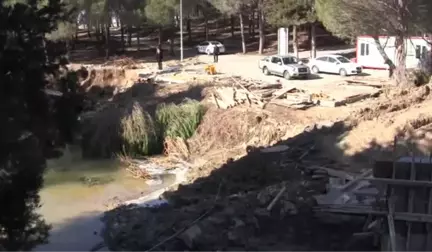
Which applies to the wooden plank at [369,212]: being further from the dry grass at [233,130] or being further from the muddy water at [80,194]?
the dry grass at [233,130]

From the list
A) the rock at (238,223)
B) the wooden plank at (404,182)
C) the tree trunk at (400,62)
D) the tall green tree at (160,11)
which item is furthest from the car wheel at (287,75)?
the wooden plank at (404,182)

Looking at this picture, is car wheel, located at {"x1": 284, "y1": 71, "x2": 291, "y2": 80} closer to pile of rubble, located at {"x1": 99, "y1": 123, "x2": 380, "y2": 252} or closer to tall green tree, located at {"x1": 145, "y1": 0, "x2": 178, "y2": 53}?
pile of rubble, located at {"x1": 99, "y1": 123, "x2": 380, "y2": 252}

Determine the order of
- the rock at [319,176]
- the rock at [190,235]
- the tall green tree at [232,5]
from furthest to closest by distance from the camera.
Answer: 1. the tall green tree at [232,5]
2. the rock at [319,176]
3. the rock at [190,235]

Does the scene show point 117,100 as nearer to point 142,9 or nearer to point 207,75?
point 207,75

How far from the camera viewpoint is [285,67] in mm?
42625

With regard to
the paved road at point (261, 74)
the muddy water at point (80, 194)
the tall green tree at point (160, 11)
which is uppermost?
the tall green tree at point (160, 11)

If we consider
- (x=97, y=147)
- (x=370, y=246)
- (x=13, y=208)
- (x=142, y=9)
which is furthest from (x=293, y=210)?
(x=142, y=9)

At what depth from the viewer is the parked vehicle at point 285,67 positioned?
42.1 m

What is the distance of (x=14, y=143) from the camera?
8.36m

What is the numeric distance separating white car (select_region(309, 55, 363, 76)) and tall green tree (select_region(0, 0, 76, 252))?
34.4 meters

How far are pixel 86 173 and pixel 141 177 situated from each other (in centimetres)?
290

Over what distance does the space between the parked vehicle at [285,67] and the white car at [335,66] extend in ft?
6.17

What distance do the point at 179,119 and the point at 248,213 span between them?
54.6 feet

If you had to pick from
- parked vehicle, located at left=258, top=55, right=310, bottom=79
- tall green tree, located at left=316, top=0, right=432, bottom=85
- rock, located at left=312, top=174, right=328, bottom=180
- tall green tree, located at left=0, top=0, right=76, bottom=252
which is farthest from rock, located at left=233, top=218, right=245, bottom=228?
parked vehicle, located at left=258, top=55, right=310, bottom=79
